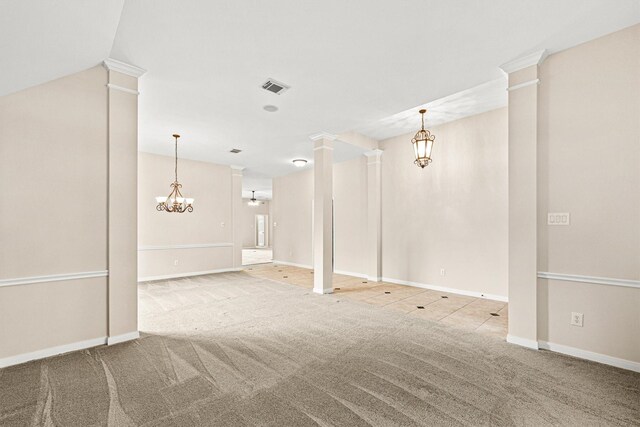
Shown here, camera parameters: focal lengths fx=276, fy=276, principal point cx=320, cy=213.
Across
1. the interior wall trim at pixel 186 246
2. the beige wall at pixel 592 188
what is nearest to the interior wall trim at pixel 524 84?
the beige wall at pixel 592 188

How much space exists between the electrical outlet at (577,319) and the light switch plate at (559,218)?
0.89m

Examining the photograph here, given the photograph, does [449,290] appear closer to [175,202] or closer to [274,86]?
[274,86]

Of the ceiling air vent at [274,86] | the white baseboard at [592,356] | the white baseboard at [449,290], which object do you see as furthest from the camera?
the white baseboard at [449,290]

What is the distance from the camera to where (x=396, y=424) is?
5.82 ft

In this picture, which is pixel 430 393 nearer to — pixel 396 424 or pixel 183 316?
pixel 396 424

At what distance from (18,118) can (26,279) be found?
150cm

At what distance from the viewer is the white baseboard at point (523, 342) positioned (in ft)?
9.34

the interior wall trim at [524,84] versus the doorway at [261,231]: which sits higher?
the interior wall trim at [524,84]

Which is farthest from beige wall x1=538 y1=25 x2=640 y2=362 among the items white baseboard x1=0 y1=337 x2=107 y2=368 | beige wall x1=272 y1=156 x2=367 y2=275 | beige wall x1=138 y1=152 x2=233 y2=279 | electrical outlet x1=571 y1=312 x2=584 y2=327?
beige wall x1=138 y1=152 x2=233 y2=279

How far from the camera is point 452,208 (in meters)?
5.32

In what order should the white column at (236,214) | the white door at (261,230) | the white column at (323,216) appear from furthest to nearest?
the white door at (261,230) → the white column at (236,214) → the white column at (323,216)

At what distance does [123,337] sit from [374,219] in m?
5.00

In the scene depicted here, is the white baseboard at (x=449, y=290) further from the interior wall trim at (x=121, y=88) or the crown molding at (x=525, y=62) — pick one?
the interior wall trim at (x=121, y=88)

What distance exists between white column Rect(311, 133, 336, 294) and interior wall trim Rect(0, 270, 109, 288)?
3.28 m
